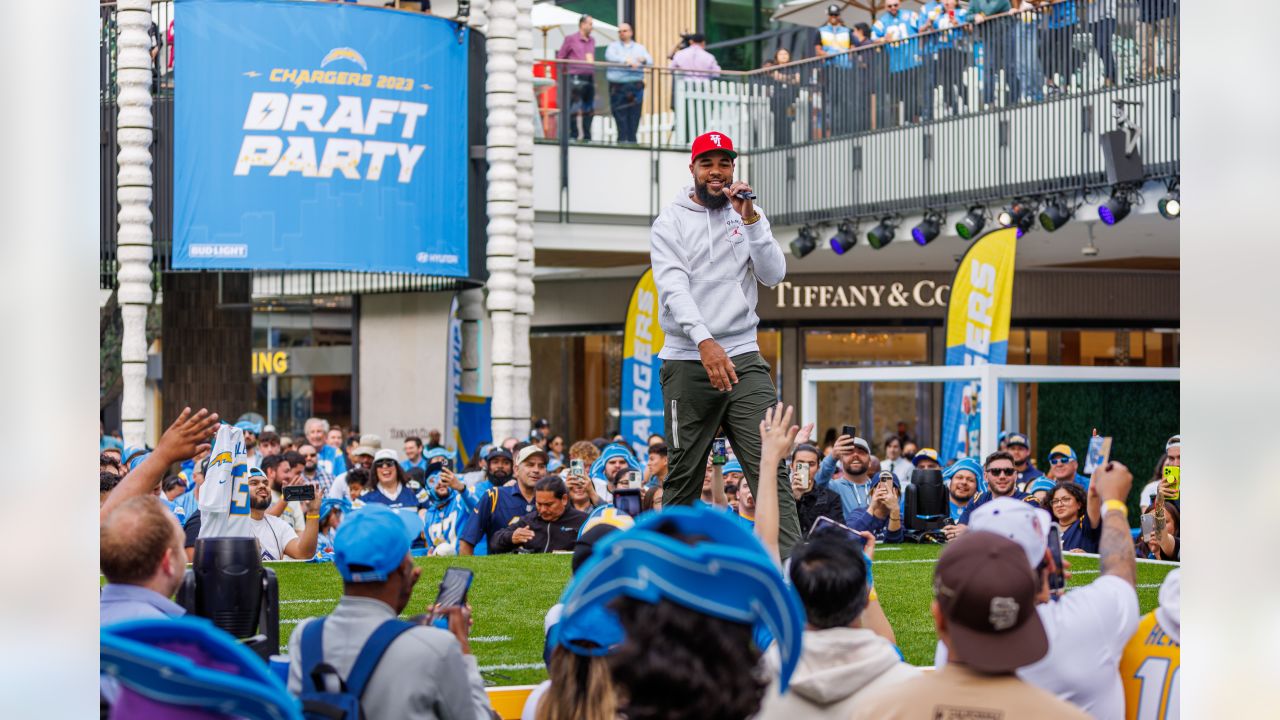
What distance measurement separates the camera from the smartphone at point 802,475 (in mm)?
12695

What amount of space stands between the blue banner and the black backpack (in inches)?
775

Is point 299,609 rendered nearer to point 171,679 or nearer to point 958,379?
point 171,679

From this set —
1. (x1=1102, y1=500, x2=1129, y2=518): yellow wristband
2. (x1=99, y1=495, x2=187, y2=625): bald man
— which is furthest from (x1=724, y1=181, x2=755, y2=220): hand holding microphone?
(x1=99, y1=495, x2=187, y2=625): bald man

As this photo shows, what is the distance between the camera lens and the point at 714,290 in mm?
6836

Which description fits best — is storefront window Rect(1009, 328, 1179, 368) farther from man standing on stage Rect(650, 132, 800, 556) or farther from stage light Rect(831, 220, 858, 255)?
man standing on stage Rect(650, 132, 800, 556)

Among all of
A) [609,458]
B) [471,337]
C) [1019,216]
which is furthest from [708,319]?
[471,337]

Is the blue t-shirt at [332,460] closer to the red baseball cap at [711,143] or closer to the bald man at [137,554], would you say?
the red baseball cap at [711,143]

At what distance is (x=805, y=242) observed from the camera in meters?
26.0

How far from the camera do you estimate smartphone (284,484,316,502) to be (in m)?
9.61

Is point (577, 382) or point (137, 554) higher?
point (577, 382)

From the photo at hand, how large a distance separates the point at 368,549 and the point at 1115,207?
1689 cm

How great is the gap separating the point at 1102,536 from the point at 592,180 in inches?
886

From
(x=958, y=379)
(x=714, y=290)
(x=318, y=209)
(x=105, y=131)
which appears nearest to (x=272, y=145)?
(x=318, y=209)

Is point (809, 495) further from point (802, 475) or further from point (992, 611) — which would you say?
point (992, 611)
